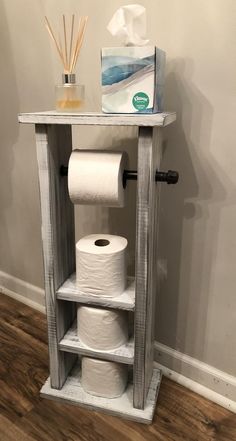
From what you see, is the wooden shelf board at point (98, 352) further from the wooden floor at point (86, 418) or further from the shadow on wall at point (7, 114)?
the shadow on wall at point (7, 114)

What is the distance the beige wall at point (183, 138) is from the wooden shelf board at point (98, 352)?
0.20 metres

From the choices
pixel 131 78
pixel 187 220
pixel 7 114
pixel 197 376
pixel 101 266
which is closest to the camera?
pixel 131 78

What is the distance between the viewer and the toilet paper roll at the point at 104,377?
1020mm

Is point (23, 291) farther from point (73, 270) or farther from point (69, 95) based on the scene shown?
point (69, 95)

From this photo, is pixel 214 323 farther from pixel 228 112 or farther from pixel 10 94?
pixel 10 94

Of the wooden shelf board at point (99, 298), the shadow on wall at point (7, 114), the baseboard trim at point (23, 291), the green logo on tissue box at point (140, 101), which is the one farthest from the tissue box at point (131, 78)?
the baseboard trim at point (23, 291)

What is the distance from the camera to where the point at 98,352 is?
986 mm

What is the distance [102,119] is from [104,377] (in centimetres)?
69

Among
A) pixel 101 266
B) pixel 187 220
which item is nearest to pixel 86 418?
pixel 101 266

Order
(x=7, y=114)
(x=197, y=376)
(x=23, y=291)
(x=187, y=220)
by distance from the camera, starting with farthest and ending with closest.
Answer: (x=23, y=291) < (x=7, y=114) < (x=197, y=376) < (x=187, y=220)

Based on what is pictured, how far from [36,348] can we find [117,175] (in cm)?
78

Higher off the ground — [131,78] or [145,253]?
[131,78]

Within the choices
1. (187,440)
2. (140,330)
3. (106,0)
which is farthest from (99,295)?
(106,0)

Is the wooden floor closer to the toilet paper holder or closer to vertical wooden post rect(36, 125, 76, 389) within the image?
vertical wooden post rect(36, 125, 76, 389)
